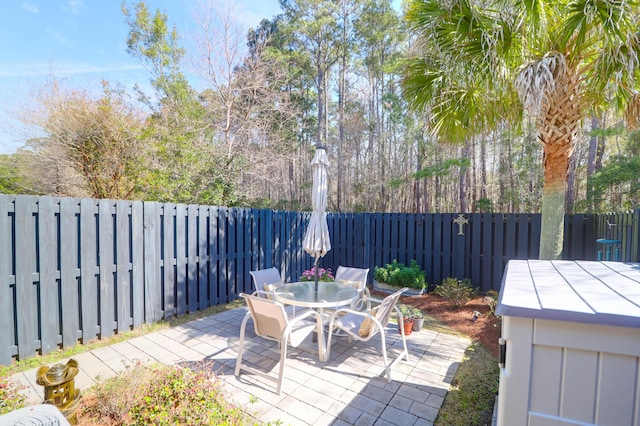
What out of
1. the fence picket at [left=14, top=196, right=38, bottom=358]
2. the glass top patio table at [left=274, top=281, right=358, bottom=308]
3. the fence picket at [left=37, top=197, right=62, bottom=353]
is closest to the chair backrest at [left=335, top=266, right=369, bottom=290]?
the glass top patio table at [left=274, top=281, right=358, bottom=308]

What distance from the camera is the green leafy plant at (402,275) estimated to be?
6.24 m

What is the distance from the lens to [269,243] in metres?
6.30

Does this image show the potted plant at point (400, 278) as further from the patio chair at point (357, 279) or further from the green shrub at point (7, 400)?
the green shrub at point (7, 400)

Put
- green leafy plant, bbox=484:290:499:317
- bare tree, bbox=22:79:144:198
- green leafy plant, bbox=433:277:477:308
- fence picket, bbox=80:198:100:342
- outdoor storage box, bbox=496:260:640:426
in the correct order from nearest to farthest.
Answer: outdoor storage box, bbox=496:260:640:426
fence picket, bbox=80:198:100:342
green leafy plant, bbox=484:290:499:317
green leafy plant, bbox=433:277:477:308
bare tree, bbox=22:79:144:198

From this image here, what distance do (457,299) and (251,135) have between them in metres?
8.22

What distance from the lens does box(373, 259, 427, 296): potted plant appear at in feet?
20.5

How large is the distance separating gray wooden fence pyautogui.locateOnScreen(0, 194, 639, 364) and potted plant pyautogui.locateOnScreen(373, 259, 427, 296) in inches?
17.0

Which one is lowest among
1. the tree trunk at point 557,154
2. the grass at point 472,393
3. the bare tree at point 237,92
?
the grass at point 472,393

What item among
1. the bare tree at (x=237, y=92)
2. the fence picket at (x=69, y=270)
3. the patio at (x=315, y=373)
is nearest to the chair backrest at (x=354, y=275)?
the patio at (x=315, y=373)

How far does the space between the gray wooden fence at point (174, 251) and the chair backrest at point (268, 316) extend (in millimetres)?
2267

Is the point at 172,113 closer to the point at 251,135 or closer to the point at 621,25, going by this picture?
the point at 251,135

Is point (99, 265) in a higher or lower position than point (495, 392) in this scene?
higher

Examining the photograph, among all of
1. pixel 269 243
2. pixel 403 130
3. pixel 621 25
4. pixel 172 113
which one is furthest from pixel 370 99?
pixel 621 25

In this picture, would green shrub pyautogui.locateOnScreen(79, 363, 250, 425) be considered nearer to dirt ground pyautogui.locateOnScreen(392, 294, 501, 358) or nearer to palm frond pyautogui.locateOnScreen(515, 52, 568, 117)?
dirt ground pyautogui.locateOnScreen(392, 294, 501, 358)
